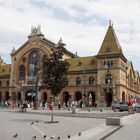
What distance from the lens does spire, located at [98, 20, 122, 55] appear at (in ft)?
260

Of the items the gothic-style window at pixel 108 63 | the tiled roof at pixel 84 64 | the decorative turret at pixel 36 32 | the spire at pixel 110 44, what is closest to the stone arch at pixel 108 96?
the gothic-style window at pixel 108 63

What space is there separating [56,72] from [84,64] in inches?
2127

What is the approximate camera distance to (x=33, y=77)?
89.9m

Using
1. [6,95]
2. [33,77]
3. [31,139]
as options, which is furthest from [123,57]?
[31,139]

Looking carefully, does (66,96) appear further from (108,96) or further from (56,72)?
(56,72)

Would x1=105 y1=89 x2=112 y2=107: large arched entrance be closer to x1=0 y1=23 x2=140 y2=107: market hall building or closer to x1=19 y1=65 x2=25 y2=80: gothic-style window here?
x1=0 y1=23 x2=140 y2=107: market hall building

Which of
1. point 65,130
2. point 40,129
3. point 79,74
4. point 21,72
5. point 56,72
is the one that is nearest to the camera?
→ point 65,130

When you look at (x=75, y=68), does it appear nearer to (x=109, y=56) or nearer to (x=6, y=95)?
(x=109, y=56)

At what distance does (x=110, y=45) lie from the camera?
80.1 meters

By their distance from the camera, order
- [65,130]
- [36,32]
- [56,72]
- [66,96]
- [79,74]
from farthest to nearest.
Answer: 1. [36,32]
2. [66,96]
3. [79,74]
4. [56,72]
5. [65,130]

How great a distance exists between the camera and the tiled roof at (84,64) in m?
83.2

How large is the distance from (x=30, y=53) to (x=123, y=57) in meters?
25.5

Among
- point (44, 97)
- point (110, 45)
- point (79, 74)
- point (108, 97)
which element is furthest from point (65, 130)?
point (44, 97)

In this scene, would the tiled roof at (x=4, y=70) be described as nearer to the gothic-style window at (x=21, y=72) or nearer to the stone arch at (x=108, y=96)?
the gothic-style window at (x=21, y=72)
